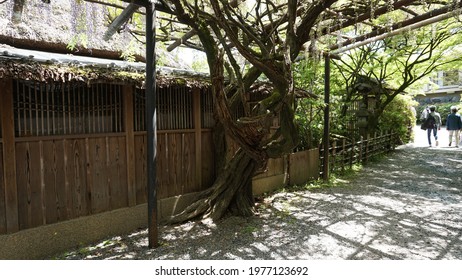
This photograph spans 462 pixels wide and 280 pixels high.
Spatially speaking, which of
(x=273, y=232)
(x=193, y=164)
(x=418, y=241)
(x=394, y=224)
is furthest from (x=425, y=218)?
(x=193, y=164)

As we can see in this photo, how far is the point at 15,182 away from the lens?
373cm

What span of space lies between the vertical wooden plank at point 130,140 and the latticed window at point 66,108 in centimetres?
9

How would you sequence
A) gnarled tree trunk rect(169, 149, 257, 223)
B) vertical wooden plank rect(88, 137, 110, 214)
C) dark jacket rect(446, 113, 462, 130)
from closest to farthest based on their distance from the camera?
vertical wooden plank rect(88, 137, 110, 214), gnarled tree trunk rect(169, 149, 257, 223), dark jacket rect(446, 113, 462, 130)

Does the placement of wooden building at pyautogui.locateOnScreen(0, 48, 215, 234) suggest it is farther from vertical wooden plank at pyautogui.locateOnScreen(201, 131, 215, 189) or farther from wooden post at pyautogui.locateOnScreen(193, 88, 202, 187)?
vertical wooden plank at pyautogui.locateOnScreen(201, 131, 215, 189)

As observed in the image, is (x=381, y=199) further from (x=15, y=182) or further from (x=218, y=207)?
(x=15, y=182)

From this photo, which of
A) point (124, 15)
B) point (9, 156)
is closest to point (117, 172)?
point (9, 156)

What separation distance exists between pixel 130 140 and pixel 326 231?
11.2 ft

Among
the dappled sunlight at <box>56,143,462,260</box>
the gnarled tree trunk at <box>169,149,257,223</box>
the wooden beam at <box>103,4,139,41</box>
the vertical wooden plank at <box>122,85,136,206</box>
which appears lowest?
the dappled sunlight at <box>56,143,462,260</box>

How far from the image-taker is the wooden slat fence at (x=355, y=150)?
29.0 ft

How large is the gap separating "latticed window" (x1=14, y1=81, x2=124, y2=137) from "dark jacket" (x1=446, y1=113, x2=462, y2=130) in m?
14.0

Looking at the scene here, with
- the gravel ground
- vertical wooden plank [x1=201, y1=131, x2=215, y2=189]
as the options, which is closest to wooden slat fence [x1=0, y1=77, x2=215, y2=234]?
vertical wooden plank [x1=201, y1=131, x2=215, y2=189]

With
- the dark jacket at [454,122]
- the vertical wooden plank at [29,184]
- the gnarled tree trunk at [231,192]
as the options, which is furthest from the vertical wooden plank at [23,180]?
the dark jacket at [454,122]

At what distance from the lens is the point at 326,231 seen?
4.57m

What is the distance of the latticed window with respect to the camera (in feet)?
12.6
